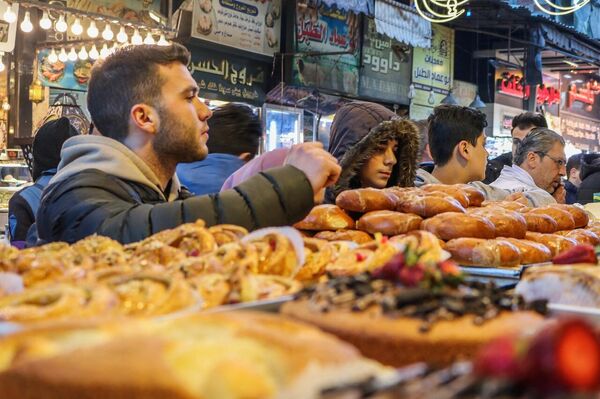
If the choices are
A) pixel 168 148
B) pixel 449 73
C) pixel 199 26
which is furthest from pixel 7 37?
pixel 449 73

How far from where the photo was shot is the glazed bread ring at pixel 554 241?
3.80 m

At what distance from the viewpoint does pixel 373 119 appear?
5395 mm

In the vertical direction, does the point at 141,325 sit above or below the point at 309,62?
below

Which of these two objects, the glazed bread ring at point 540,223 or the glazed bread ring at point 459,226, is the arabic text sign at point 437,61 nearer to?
the glazed bread ring at point 540,223

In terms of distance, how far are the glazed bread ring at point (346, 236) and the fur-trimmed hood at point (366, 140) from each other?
1304 mm

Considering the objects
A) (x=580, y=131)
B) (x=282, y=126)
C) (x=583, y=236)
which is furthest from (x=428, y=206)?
(x=580, y=131)

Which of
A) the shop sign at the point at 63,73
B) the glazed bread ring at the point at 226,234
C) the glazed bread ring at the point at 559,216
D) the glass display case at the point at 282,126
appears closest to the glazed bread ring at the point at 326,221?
the glazed bread ring at the point at 559,216

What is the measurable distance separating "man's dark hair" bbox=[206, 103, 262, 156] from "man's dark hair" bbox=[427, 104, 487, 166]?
1529 millimetres

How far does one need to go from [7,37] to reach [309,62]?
5722mm

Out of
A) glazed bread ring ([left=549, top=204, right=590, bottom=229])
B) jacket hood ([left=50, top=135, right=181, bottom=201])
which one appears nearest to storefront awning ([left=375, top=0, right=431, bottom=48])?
glazed bread ring ([left=549, top=204, right=590, bottom=229])

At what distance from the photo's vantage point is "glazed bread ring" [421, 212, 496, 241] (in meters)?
3.61

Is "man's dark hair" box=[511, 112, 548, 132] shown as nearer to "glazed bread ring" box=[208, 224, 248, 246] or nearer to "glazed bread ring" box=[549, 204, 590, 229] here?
"glazed bread ring" box=[549, 204, 590, 229]

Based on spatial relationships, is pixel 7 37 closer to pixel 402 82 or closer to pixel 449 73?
pixel 402 82

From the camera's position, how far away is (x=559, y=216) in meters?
4.36
